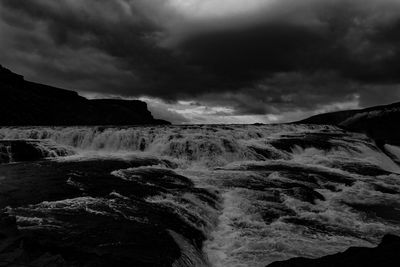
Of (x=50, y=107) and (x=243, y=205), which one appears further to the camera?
(x=50, y=107)

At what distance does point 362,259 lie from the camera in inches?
254

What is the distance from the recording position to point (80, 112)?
128m

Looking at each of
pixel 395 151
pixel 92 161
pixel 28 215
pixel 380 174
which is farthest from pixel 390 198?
pixel 395 151

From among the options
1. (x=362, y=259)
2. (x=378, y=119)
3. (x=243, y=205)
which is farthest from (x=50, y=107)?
(x=378, y=119)

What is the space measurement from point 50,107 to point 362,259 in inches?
4799

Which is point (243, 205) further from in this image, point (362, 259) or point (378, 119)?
point (378, 119)

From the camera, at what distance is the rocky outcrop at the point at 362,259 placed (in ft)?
20.5

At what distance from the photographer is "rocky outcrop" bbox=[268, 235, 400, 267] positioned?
20.5 ft

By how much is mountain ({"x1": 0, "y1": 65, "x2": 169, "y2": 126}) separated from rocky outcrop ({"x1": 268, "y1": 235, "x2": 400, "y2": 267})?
301 feet

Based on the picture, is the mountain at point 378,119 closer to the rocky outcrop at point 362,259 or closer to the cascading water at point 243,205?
the cascading water at point 243,205

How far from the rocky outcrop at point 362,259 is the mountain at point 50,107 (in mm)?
91864

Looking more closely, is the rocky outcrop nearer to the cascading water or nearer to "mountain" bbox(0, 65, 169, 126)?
the cascading water

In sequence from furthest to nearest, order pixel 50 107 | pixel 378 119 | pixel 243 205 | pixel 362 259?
pixel 378 119 → pixel 50 107 → pixel 243 205 → pixel 362 259

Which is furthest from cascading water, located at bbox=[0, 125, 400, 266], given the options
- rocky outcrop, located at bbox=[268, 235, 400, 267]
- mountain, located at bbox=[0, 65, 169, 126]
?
mountain, located at bbox=[0, 65, 169, 126]
